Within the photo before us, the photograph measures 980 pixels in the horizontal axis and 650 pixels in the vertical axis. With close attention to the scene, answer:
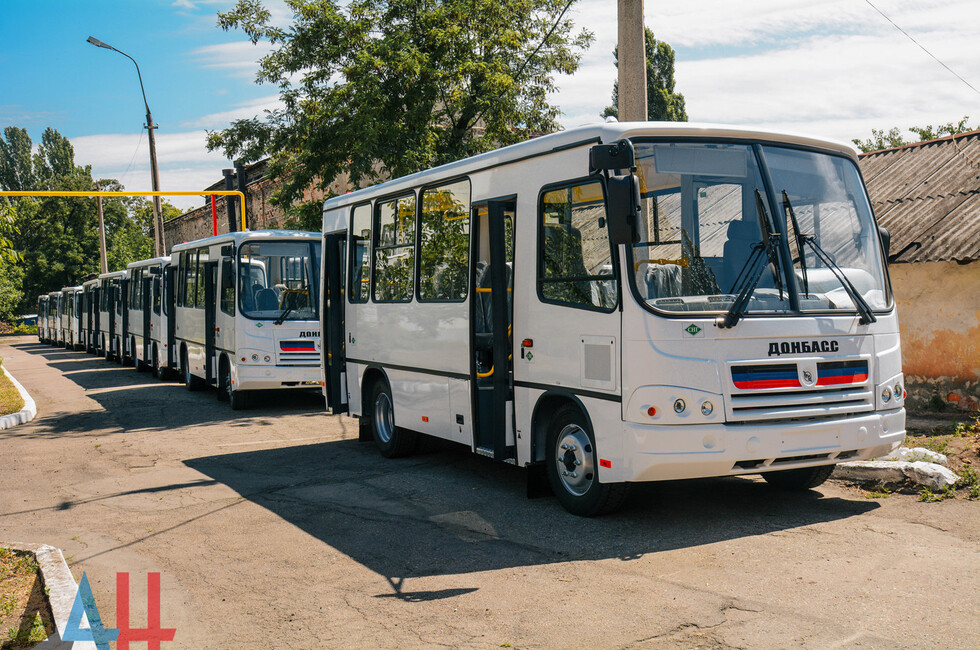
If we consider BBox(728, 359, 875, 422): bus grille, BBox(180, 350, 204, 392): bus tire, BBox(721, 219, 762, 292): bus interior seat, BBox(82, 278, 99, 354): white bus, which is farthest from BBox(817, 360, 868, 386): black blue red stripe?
BBox(82, 278, 99, 354): white bus

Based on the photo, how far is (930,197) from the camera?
14297 mm

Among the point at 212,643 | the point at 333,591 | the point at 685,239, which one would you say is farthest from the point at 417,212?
the point at 212,643

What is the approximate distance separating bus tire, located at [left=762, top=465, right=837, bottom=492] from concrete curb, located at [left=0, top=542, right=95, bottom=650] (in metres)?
5.49

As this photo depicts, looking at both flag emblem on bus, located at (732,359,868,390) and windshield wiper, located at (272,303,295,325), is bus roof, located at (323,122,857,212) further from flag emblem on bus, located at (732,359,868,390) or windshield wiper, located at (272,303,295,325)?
windshield wiper, located at (272,303,295,325)

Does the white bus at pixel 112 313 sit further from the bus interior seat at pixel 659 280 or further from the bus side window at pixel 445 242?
the bus interior seat at pixel 659 280

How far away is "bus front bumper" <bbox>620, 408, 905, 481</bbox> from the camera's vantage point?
6.69 meters

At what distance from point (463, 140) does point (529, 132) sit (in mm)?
1270

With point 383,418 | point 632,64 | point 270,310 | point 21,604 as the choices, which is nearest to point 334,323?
point 383,418

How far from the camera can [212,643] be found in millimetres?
5176

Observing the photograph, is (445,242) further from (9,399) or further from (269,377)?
(9,399)

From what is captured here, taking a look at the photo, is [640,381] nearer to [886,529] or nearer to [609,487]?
[609,487]

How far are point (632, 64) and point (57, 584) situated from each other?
25.3ft

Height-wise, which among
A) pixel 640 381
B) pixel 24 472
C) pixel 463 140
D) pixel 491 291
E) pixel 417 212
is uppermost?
pixel 463 140

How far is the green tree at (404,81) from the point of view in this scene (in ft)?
56.1
